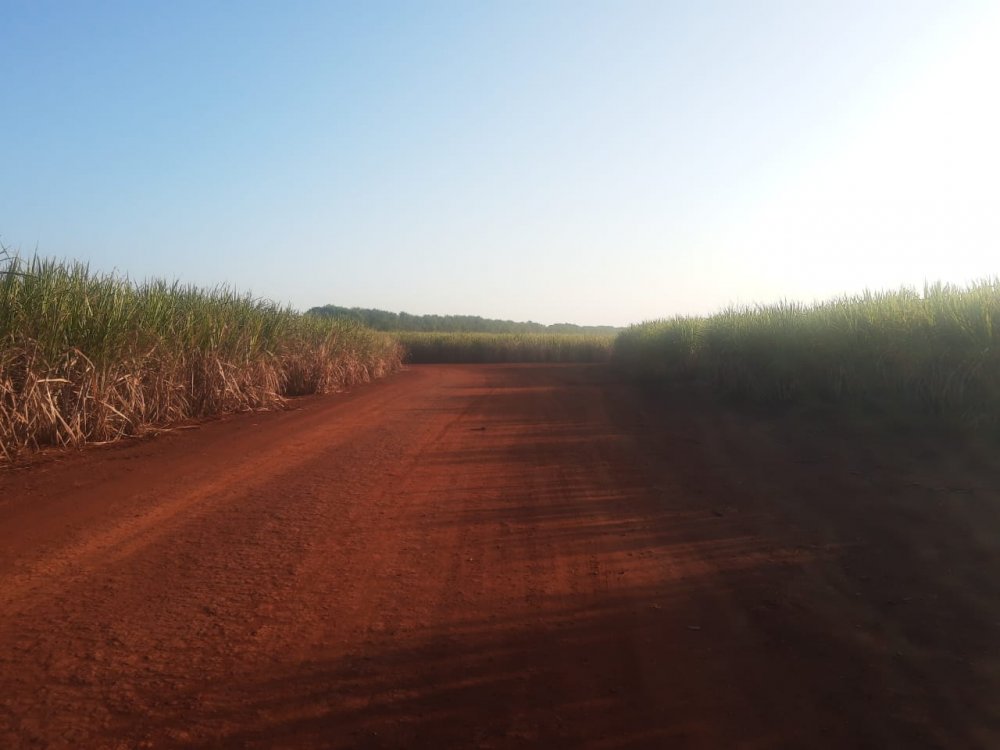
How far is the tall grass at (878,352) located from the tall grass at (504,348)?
36.4 metres

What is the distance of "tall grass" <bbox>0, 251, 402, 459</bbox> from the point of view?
8.62 meters

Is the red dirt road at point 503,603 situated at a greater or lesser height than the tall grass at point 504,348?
lesser

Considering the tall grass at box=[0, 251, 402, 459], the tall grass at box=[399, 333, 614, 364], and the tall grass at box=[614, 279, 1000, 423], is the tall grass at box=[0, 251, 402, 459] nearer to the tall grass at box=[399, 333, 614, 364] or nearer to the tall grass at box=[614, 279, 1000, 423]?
the tall grass at box=[614, 279, 1000, 423]

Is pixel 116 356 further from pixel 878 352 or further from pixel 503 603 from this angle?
pixel 878 352

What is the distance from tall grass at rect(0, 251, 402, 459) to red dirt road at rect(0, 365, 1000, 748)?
0.90m

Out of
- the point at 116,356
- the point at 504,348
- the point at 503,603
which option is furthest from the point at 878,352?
the point at 504,348

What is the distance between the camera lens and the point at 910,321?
392 inches

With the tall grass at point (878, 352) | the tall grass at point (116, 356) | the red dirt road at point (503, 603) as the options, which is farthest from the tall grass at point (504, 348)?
the red dirt road at point (503, 603)

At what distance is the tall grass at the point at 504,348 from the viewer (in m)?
53.3

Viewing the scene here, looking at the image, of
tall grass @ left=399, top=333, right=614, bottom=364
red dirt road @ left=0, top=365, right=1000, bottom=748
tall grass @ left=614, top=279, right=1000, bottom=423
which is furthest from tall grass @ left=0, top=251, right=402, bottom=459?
tall grass @ left=399, top=333, right=614, bottom=364

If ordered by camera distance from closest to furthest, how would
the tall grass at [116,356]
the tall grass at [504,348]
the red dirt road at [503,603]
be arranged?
the red dirt road at [503,603] < the tall grass at [116,356] < the tall grass at [504,348]

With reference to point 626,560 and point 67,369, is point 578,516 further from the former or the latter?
point 67,369

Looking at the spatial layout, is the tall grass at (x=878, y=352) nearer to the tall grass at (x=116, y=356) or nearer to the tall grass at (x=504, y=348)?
the tall grass at (x=116, y=356)

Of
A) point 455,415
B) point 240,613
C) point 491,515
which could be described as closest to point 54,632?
point 240,613
